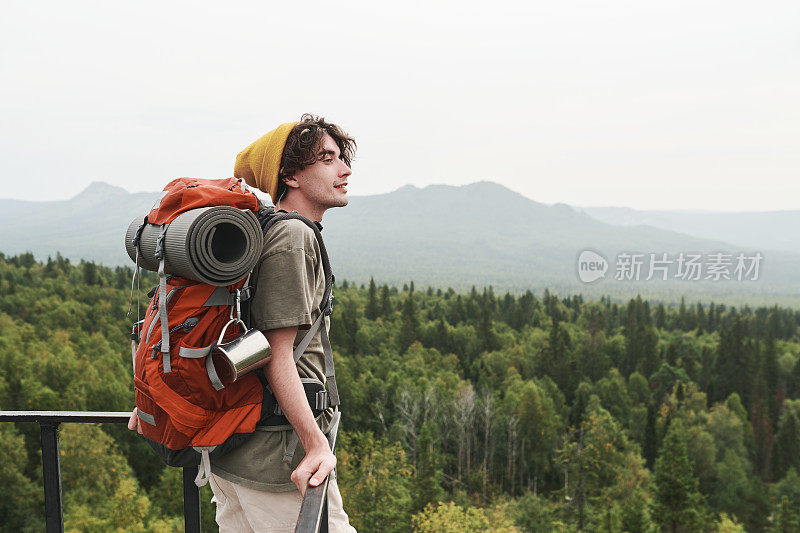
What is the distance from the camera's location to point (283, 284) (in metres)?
1.82

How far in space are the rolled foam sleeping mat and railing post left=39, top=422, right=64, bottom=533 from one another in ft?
3.91

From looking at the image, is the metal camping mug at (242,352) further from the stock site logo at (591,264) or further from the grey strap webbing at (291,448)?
the stock site logo at (591,264)

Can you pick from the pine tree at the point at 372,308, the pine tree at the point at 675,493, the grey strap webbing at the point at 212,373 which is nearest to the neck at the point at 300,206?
Result: the grey strap webbing at the point at 212,373

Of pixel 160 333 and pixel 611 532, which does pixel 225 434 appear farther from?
pixel 611 532

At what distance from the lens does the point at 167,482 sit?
144 feet

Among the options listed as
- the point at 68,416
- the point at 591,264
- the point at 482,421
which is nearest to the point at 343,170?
the point at 68,416

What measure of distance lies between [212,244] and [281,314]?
0.28 metres

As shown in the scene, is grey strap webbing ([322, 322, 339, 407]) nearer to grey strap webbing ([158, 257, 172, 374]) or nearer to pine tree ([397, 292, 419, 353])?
grey strap webbing ([158, 257, 172, 374])

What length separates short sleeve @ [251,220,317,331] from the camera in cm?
181

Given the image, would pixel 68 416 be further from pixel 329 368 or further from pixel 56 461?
pixel 329 368

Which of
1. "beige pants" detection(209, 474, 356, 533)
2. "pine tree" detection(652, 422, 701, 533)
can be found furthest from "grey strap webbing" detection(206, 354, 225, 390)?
"pine tree" detection(652, 422, 701, 533)

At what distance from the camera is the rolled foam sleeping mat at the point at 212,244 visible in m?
1.63

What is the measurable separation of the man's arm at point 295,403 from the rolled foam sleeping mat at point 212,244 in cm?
25

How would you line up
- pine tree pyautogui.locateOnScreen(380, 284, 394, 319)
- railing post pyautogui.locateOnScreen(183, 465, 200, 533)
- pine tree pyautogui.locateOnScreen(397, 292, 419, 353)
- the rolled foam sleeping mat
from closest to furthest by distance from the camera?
the rolled foam sleeping mat → railing post pyautogui.locateOnScreen(183, 465, 200, 533) → pine tree pyautogui.locateOnScreen(397, 292, 419, 353) → pine tree pyautogui.locateOnScreen(380, 284, 394, 319)
